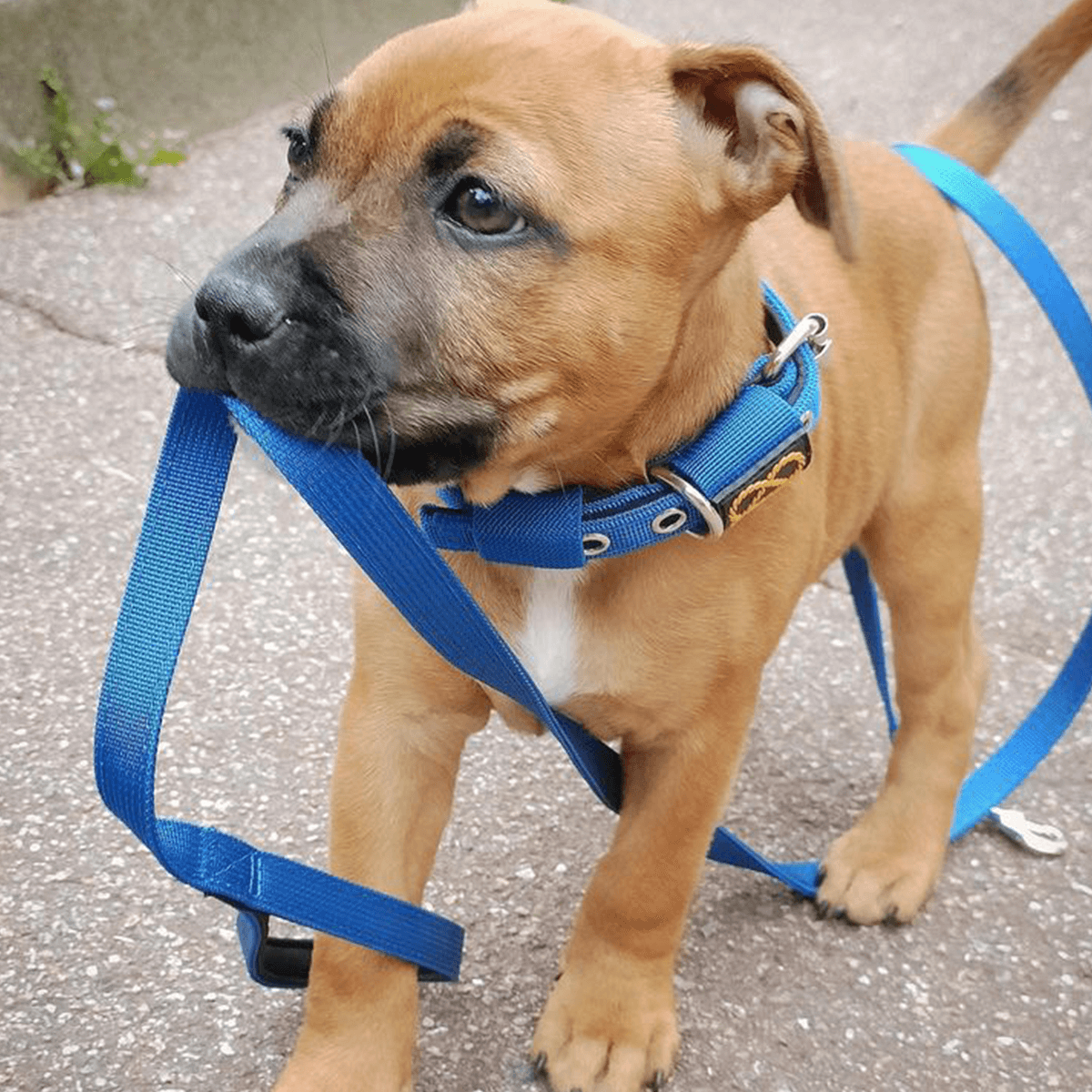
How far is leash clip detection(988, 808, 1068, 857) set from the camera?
11.2 feet

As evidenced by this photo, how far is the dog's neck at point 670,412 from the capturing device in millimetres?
2354

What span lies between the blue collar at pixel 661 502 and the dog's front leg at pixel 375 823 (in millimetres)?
263

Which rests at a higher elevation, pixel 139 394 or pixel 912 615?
pixel 912 615

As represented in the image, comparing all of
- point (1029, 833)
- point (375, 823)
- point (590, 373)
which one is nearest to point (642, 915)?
point (375, 823)

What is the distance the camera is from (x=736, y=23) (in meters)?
7.64

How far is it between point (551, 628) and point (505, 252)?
602mm

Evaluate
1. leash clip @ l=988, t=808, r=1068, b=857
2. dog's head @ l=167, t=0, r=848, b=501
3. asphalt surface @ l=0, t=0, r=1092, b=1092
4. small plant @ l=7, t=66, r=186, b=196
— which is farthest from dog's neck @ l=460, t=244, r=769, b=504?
small plant @ l=7, t=66, r=186, b=196

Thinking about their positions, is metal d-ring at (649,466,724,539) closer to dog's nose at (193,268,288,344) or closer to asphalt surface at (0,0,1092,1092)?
dog's nose at (193,268,288,344)

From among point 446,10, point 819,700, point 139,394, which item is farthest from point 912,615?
point 446,10

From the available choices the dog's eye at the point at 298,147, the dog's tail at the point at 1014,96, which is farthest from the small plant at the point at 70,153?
the dog's eye at the point at 298,147

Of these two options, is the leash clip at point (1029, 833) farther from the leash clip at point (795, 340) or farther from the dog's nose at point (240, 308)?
the dog's nose at point (240, 308)

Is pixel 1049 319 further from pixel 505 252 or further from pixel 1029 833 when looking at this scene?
pixel 505 252

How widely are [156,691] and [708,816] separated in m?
1.01

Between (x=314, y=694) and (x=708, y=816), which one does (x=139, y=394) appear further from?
(x=708, y=816)
